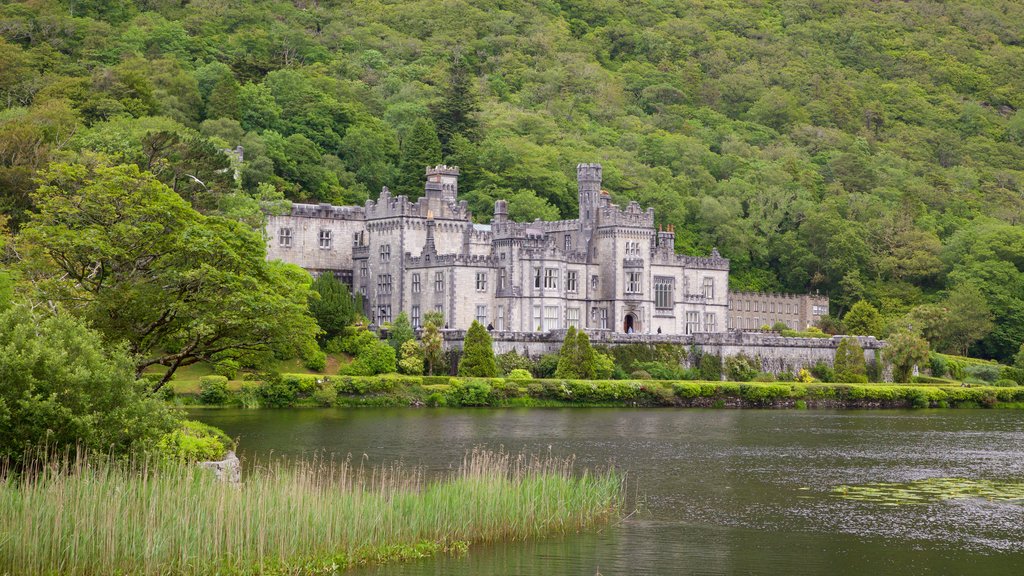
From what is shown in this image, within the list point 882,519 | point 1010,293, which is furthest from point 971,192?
point 882,519

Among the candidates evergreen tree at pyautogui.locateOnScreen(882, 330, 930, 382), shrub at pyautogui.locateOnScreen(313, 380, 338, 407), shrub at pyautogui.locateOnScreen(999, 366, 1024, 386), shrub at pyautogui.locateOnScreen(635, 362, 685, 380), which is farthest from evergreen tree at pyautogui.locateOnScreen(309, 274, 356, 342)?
shrub at pyautogui.locateOnScreen(999, 366, 1024, 386)

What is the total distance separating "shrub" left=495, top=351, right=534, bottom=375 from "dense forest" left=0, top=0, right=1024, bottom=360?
15.8 metres

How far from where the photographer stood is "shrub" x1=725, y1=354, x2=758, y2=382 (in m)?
89.6

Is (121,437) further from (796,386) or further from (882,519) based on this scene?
(796,386)

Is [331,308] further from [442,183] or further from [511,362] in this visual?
[442,183]

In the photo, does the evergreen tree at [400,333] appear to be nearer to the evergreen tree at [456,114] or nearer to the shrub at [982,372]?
the shrub at [982,372]

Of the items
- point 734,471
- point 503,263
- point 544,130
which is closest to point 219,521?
point 734,471

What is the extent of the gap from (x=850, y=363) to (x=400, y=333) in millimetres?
28468

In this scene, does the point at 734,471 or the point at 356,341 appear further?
the point at 356,341

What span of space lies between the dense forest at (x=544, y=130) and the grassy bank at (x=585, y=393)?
9333mm

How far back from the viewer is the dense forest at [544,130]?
4139 inches

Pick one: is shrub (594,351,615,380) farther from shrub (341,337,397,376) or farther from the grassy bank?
shrub (341,337,397,376)

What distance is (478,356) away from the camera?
81.1 m

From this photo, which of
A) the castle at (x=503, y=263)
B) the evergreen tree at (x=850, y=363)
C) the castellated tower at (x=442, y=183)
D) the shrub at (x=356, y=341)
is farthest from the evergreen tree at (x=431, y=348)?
the evergreen tree at (x=850, y=363)
